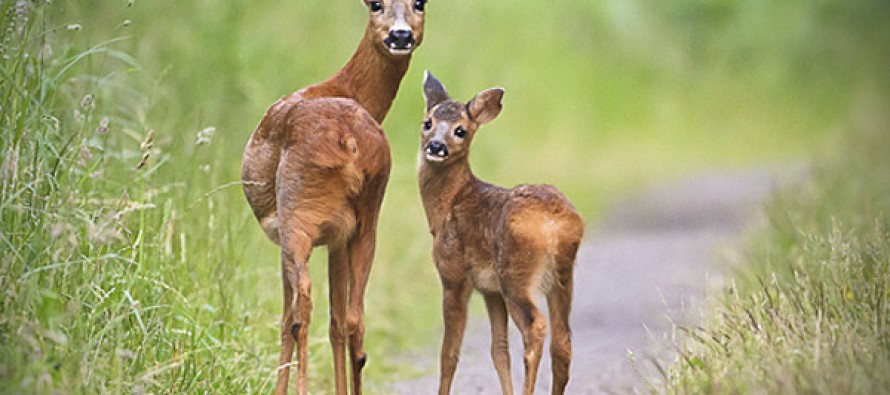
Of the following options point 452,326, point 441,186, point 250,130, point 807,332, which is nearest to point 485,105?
point 441,186

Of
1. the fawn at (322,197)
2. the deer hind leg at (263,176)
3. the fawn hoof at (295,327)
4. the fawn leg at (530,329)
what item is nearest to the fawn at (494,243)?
the fawn leg at (530,329)

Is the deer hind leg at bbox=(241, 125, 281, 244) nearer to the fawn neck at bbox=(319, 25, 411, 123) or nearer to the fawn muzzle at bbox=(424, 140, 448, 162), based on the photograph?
A: the fawn neck at bbox=(319, 25, 411, 123)

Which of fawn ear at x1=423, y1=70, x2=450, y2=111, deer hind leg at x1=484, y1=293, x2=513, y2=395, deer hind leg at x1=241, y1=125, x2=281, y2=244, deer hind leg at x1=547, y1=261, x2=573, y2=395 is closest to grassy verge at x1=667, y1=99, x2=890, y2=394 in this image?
deer hind leg at x1=547, y1=261, x2=573, y2=395

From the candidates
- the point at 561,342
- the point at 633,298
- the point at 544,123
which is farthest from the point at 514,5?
the point at 561,342

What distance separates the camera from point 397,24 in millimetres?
6676

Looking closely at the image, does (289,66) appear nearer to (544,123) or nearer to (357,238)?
(357,238)

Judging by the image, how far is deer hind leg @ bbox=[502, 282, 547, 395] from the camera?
6324mm

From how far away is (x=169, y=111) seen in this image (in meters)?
9.32

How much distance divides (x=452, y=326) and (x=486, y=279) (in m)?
0.29

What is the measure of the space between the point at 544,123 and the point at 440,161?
10.2 metres

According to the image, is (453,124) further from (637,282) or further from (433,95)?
(637,282)

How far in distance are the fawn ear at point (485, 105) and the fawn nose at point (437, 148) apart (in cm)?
31

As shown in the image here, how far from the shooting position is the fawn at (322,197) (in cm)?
589

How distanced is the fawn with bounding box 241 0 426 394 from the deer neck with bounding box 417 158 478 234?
827 mm
